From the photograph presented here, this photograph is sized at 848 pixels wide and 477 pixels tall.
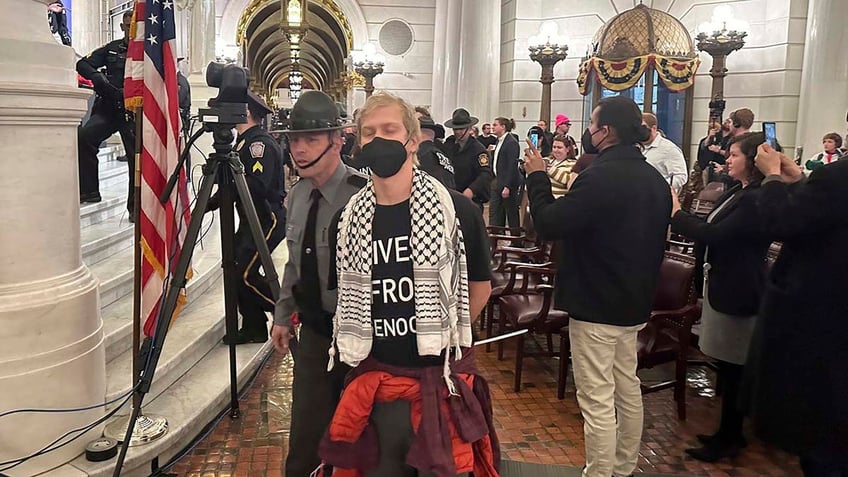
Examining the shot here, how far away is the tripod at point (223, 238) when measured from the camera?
2756 mm

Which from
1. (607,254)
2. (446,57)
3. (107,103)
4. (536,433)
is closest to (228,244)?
(607,254)

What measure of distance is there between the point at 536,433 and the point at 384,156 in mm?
2466

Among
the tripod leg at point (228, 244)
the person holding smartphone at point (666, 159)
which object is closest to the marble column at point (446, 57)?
the person holding smartphone at point (666, 159)

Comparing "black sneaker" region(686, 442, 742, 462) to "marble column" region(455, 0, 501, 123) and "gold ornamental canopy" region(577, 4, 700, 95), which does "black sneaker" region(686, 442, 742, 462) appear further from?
"marble column" region(455, 0, 501, 123)

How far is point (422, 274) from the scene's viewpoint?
6.48ft

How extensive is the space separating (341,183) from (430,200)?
71cm

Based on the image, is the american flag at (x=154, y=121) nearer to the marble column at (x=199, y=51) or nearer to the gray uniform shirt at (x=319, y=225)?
the gray uniform shirt at (x=319, y=225)

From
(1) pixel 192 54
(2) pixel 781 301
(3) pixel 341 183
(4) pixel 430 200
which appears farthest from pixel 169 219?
(1) pixel 192 54

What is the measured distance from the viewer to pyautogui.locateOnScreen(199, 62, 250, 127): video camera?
9.55ft

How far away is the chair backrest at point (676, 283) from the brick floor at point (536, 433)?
0.72 metres

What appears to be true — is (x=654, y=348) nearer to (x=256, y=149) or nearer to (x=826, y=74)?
(x=256, y=149)

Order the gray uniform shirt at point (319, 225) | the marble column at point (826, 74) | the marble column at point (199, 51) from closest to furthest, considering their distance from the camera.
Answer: the gray uniform shirt at point (319, 225)
the marble column at point (199, 51)
the marble column at point (826, 74)

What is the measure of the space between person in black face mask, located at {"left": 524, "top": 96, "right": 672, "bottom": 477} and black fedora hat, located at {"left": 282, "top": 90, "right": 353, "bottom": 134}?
3.36 ft

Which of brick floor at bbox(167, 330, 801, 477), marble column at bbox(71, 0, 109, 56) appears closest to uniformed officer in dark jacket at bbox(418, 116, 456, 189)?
brick floor at bbox(167, 330, 801, 477)
